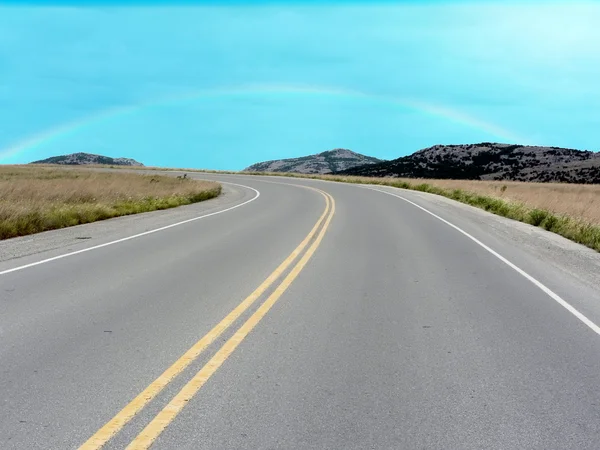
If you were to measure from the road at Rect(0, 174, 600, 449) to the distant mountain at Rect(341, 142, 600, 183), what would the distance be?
3456 inches

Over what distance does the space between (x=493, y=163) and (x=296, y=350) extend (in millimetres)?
127680

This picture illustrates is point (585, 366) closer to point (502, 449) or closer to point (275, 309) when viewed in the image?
point (502, 449)

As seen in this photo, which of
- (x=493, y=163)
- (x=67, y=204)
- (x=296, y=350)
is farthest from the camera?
(x=493, y=163)

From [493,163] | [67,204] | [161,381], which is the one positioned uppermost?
[493,163]

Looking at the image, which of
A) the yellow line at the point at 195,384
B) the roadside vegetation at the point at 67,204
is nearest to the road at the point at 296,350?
the yellow line at the point at 195,384

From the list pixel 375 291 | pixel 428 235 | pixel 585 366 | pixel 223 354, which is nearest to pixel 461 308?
pixel 375 291

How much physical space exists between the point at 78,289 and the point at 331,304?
11.8 ft

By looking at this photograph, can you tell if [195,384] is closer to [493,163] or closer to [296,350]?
[296,350]

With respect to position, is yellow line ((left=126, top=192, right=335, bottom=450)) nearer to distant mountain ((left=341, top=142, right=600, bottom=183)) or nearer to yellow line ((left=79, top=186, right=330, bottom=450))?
yellow line ((left=79, top=186, right=330, bottom=450))

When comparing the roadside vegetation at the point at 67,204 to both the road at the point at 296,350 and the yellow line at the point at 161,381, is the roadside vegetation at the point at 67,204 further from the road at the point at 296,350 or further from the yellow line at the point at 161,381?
the yellow line at the point at 161,381

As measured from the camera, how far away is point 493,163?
12500cm

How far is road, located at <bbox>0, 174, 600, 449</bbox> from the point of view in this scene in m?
3.84

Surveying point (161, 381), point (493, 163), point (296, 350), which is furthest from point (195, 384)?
point (493, 163)

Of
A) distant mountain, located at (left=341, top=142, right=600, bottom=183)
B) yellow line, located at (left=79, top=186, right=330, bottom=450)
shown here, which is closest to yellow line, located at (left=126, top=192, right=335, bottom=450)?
yellow line, located at (left=79, top=186, right=330, bottom=450)
